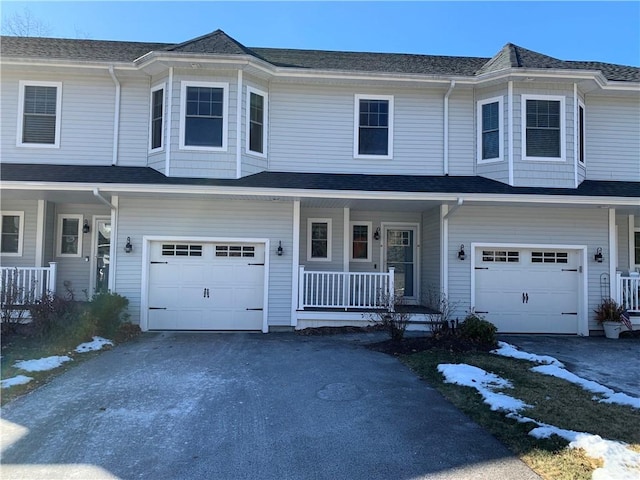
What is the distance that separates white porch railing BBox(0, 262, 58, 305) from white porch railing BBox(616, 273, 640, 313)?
13133 millimetres

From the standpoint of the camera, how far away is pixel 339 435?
4.49 m

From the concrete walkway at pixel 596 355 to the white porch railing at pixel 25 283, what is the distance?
10232 mm

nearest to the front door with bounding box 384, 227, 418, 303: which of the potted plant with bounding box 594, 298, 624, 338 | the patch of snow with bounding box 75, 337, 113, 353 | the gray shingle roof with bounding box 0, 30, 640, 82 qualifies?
the gray shingle roof with bounding box 0, 30, 640, 82

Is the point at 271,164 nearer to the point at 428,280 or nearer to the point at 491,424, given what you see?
the point at 428,280

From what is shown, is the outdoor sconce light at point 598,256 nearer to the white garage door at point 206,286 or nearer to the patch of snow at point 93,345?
the white garage door at point 206,286

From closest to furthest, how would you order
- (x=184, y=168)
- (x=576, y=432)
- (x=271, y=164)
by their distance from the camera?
(x=576, y=432) < (x=184, y=168) < (x=271, y=164)

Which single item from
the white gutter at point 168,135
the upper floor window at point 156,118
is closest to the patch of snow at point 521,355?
the white gutter at point 168,135

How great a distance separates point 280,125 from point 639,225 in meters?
10.6

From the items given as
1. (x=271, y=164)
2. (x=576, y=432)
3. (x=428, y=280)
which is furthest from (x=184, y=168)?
(x=576, y=432)

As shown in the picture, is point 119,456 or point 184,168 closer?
point 119,456

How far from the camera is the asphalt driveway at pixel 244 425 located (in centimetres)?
381

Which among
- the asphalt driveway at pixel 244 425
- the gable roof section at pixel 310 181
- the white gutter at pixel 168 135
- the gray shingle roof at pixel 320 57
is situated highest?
the gray shingle roof at pixel 320 57

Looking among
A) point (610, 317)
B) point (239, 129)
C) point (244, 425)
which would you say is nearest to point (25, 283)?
point (239, 129)

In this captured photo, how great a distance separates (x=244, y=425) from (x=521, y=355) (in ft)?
18.0
